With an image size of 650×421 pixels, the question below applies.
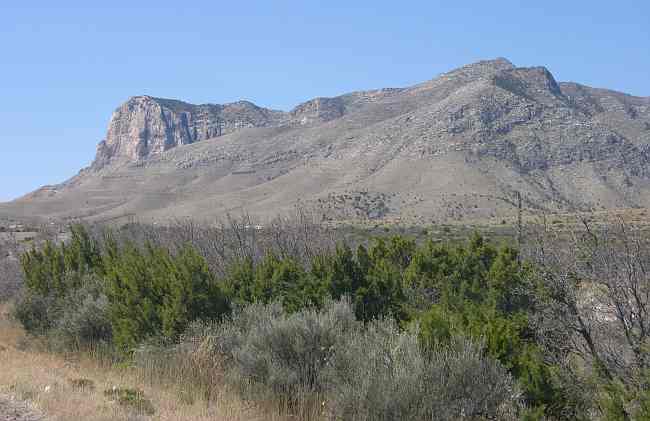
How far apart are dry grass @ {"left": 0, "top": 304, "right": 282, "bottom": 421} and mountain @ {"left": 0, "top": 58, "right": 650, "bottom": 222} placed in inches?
1779

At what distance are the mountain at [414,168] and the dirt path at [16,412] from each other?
47.6m

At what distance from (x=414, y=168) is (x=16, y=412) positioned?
75511 mm

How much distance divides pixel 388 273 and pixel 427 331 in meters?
5.24

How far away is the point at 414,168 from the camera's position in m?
81.9

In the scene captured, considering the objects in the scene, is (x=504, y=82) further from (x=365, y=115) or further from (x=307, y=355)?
(x=307, y=355)

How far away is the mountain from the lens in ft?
242

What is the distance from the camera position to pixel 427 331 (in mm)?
8547

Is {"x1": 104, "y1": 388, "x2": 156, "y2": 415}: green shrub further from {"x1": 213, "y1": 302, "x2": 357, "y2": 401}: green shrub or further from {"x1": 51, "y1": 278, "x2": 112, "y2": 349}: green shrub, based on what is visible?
{"x1": 51, "y1": 278, "x2": 112, "y2": 349}: green shrub

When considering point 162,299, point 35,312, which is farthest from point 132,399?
point 35,312

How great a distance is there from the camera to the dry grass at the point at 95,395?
791cm

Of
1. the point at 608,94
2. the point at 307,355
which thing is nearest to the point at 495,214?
the point at 307,355

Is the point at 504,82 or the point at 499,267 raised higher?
the point at 504,82

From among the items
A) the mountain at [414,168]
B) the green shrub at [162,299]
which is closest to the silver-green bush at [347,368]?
the green shrub at [162,299]

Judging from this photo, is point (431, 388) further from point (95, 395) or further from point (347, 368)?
point (95, 395)
